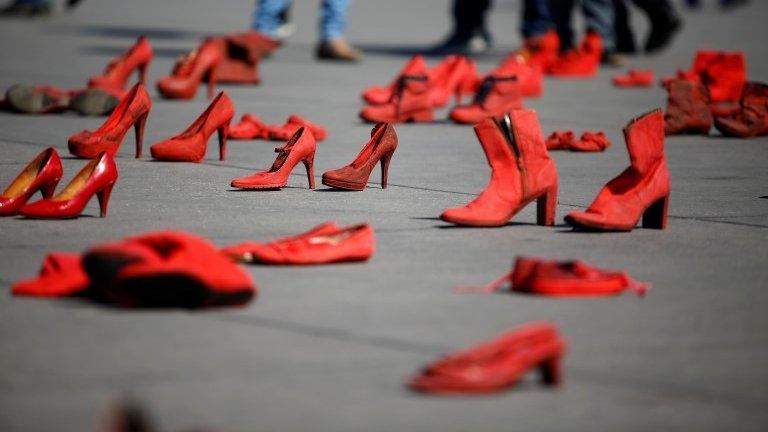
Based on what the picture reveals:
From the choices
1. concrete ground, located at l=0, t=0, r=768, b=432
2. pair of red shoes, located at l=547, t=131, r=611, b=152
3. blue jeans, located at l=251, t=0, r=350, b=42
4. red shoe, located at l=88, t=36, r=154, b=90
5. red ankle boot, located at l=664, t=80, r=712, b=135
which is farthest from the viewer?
blue jeans, located at l=251, t=0, r=350, b=42

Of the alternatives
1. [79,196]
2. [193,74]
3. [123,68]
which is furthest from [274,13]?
[79,196]

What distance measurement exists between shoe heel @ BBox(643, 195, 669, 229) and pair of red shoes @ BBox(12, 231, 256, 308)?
2.04 m

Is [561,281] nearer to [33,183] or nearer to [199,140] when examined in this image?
[33,183]

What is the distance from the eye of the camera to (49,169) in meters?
6.22

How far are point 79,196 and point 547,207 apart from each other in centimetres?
166

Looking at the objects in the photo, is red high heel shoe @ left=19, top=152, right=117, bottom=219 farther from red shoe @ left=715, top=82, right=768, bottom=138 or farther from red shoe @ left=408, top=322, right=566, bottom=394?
red shoe @ left=715, top=82, right=768, bottom=138

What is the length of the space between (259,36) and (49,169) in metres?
6.85

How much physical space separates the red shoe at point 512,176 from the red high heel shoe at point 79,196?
3.97 feet

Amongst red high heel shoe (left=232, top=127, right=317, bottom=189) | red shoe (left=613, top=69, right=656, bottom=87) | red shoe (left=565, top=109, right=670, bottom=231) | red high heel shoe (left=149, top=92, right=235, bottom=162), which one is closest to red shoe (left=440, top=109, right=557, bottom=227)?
red shoe (left=565, top=109, right=670, bottom=231)

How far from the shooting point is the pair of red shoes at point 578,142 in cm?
894

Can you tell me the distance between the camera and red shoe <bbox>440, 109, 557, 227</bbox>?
19.6ft

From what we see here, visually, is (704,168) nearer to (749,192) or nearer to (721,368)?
(749,192)

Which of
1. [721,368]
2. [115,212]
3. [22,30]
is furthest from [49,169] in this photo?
[22,30]

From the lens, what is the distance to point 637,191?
233 inches
